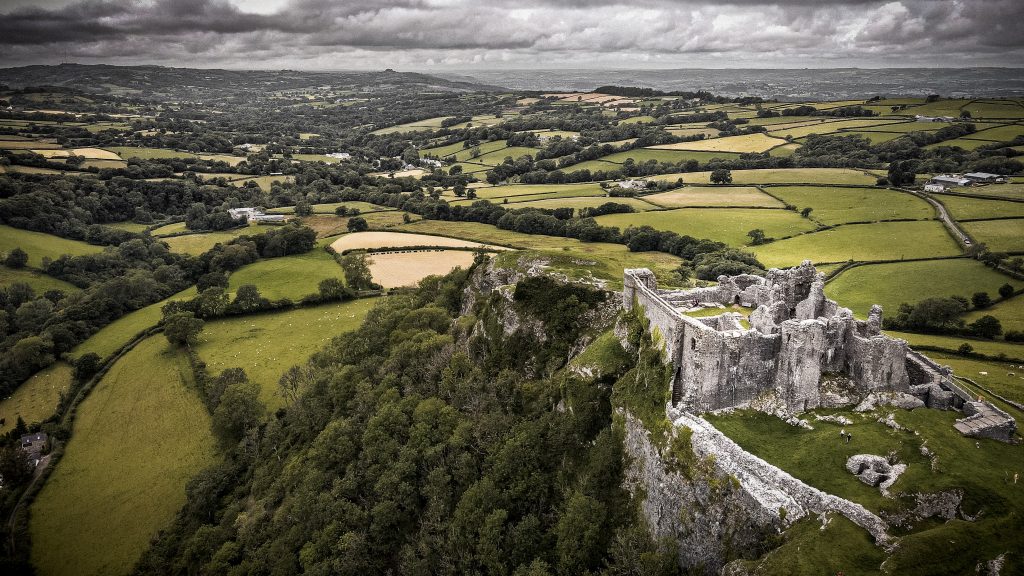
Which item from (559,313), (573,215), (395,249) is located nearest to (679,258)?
(573,215)

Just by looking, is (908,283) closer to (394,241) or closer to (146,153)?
(394,241)

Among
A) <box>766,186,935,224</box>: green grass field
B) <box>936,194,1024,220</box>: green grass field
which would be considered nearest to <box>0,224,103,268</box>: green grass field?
<box>766,186,935,224</box>: green grass field

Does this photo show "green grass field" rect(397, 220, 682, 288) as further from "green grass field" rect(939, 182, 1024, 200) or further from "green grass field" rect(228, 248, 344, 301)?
"green grass field" rect(939, 182, 1024, 200)

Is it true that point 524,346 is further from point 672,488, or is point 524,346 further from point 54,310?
point 54,310

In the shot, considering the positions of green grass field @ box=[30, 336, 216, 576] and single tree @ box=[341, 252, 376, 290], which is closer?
green grass field @ box=[30, 336, 216, 576]

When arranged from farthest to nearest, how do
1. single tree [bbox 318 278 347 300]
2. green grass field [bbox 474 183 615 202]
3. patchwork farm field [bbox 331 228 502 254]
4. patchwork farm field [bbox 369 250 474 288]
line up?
1. green grass field [bbox 474 183 615 202]
2. patchwork farm field [bbox 331 228 502 254]
3. patchwork farm field [bbox 369 250 474 288]
4. single tree [bbox 318 278 347 300]

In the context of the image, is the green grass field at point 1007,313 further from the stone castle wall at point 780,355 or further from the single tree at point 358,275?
the single tree at point 358,275

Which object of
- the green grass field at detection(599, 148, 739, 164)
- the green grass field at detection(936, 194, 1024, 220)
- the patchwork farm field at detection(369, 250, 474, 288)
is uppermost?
the green grass field at detection(599, 148, 739, 164)
